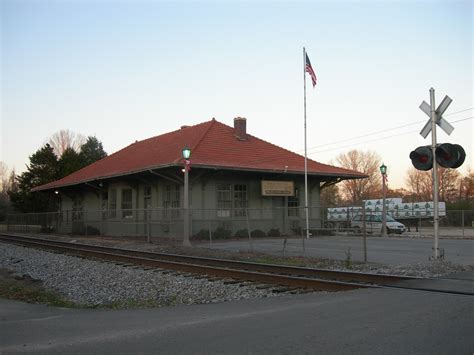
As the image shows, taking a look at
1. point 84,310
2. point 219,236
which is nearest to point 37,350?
point 84,310

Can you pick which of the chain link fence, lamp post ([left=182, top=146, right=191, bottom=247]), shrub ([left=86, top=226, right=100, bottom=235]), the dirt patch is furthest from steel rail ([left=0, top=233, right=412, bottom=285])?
shrub ([left=86, top=226, right=100, bottom=235])

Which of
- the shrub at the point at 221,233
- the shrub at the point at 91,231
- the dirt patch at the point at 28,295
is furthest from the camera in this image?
the shrub at the point at 91,231

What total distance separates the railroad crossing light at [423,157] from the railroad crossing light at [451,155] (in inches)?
9.8

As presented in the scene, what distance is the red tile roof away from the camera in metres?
29.0

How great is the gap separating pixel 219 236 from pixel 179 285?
54.7ft

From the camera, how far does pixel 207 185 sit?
29469 millimetres

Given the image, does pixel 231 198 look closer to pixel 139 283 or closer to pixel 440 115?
pixel 440 115

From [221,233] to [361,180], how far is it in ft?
215

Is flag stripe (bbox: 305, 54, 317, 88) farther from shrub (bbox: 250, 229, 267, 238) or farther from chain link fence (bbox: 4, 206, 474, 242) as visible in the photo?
shrub (bbox: 250, 229, 267, 238)

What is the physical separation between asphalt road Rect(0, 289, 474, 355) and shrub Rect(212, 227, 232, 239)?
62.6 ft

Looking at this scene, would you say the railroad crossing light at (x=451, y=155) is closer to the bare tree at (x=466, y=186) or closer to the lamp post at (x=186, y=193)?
the lamp post at (x=186, y=193)

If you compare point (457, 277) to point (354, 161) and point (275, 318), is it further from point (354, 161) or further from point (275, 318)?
point (354, 161)

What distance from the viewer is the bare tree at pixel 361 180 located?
89.2 metres

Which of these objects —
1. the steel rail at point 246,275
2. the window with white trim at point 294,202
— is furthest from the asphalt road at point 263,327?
the window with white trim at point 294,202
